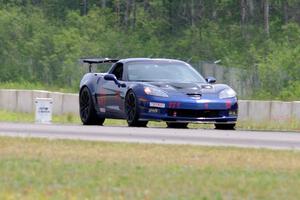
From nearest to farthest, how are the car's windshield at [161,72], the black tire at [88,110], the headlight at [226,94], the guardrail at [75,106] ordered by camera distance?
the headlight at [226,94], the car's windshield at [161,72], the black tire at [88,110], the guardrail at [75,106]

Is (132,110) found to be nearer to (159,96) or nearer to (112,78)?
(159,96)

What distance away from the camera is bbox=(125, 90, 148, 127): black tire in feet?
67.5

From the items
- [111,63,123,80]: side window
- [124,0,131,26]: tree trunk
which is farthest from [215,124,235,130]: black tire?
[124,0,131,26]: tree trunk

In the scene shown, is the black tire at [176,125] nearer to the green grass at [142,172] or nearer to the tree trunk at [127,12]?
the green grass at [142,172]

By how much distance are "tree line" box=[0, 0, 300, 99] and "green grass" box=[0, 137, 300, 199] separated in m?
26.8

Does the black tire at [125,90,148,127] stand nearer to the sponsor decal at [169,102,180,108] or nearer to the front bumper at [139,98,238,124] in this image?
the front bumper at [139,98,238,124]

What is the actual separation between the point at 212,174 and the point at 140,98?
30.1 feet

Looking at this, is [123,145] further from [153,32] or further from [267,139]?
[153,32]

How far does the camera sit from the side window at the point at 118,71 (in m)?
22.2

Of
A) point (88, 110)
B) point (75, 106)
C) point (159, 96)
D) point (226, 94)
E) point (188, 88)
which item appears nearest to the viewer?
point (159, 96)

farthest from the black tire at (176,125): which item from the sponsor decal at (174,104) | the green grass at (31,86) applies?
the green grass at (31,86)

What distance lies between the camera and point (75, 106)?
3241 cm

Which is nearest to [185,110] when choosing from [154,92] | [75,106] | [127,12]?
[154,92]

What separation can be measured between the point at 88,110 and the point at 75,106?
962 centimetres
